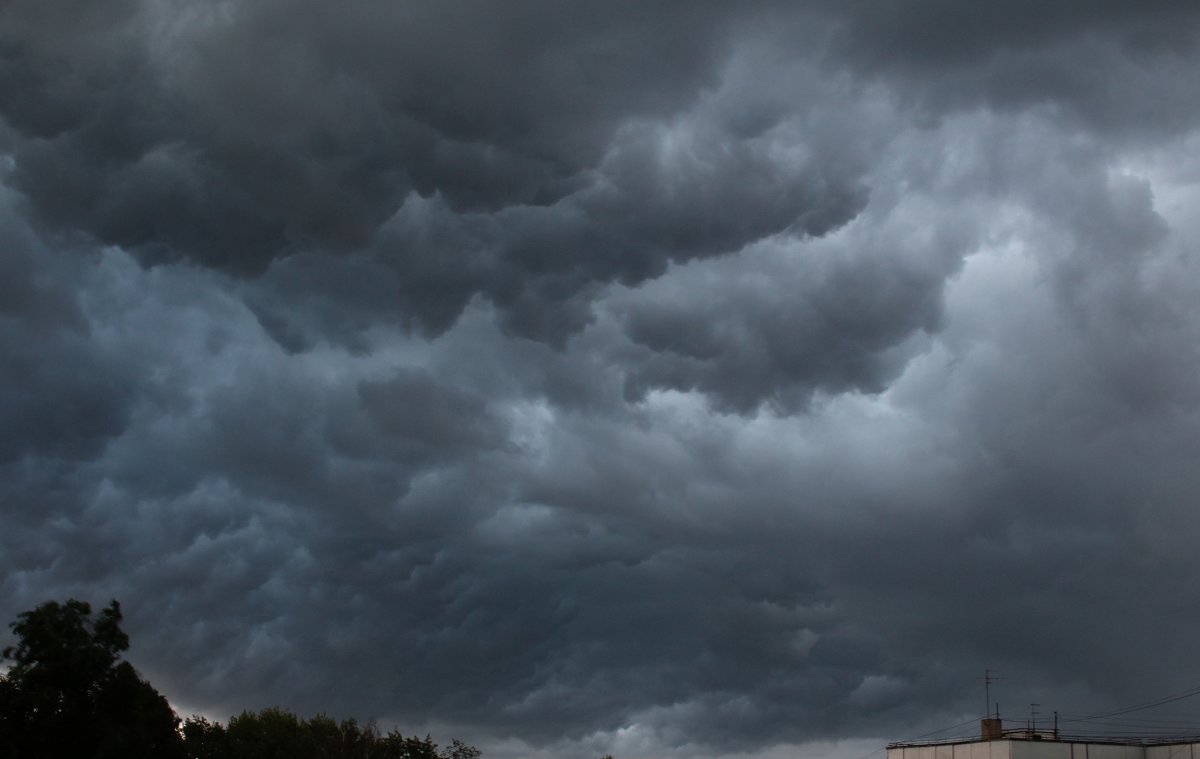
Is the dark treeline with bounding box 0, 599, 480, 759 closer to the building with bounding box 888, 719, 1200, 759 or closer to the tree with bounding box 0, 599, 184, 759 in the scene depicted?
the tree with bounding box 0, 599, 184, 759

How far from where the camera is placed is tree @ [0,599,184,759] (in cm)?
8419

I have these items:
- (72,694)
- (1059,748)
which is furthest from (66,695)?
(1059,748)

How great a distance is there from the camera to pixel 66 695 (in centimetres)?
8538

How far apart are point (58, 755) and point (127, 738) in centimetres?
498

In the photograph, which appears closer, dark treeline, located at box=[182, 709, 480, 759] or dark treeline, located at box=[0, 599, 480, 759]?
dark treeline, located at box=[0, 599, 480, 759]

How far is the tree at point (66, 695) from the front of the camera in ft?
276

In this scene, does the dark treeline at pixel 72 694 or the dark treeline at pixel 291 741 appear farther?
the dark treeline at pixel 291 741

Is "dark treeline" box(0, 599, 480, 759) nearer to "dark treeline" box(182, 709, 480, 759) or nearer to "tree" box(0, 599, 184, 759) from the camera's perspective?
"tree" box(0, 599, 184, 759)

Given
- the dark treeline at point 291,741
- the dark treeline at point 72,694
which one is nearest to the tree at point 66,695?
the dark treeline at point 72,694

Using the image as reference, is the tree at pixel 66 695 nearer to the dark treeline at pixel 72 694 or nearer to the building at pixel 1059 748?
the dark treeline at pixel 72 694

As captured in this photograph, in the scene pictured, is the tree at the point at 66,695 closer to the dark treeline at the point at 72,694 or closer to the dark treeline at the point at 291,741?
the dark treeline at the point at 72,694

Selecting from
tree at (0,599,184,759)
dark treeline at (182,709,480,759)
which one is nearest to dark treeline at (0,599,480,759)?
tree at (0,599,184,759)

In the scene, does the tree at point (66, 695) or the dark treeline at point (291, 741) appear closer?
the tree at point (66, 695)

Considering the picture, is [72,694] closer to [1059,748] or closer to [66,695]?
[66,695]
